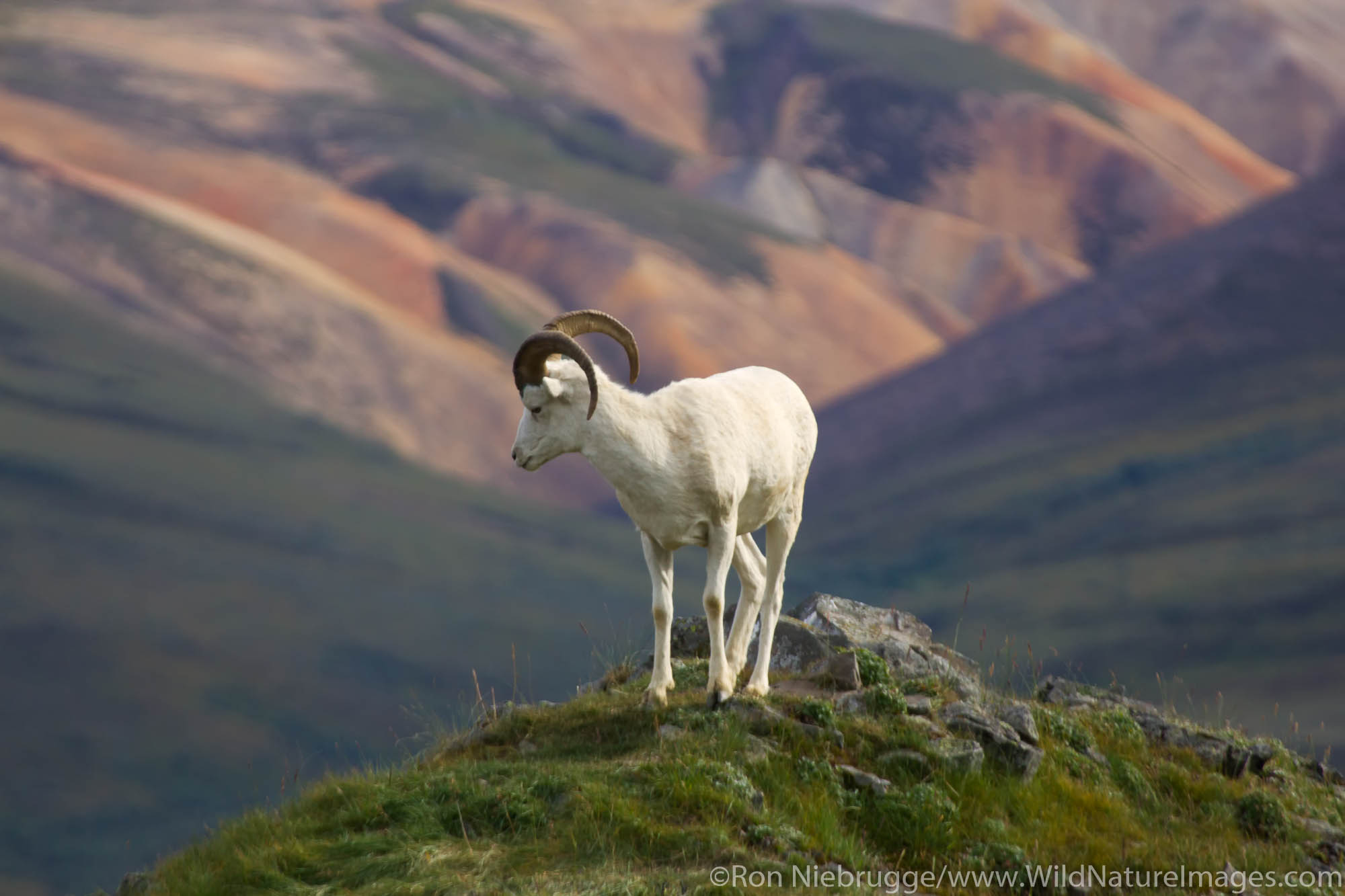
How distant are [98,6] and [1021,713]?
7857 cm

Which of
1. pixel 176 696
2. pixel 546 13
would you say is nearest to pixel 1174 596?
pixel 176 696

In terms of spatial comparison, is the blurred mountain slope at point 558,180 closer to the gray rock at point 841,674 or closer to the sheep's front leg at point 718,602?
the gray rock at point 841,674

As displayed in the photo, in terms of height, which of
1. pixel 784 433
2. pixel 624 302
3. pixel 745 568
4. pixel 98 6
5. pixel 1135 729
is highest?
pixel 784 433

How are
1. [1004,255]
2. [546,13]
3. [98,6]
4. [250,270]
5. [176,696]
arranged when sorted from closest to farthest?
[176,696], [250,270], [98,6], [1004,255], [546,13]

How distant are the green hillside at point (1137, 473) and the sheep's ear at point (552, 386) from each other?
1669 inches

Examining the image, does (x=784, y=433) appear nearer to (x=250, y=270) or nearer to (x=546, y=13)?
(x=250, y=270)

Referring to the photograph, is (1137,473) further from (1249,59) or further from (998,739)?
(998,739)

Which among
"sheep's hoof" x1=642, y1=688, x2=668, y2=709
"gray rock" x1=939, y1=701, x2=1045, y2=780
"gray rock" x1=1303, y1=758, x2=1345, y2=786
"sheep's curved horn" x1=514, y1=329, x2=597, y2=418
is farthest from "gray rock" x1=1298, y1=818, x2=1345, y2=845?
"sheep's curved horn" x1=514, y1=329, x2=597, y2=418

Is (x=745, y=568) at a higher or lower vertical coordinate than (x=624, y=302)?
higher

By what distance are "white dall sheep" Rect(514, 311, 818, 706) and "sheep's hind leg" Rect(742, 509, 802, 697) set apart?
3 centimetres

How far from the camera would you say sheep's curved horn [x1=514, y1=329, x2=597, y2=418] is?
10188mm

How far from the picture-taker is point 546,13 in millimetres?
96250

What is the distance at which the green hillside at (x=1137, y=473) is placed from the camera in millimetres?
57625

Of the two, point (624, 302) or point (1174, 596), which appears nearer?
point (1174, 596)
